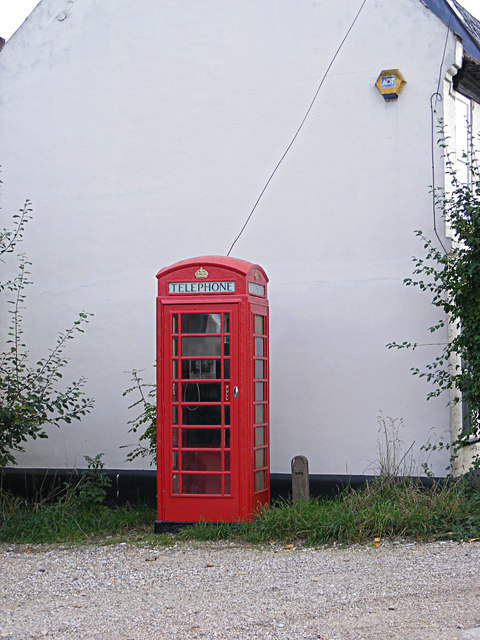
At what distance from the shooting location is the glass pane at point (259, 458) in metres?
8.70

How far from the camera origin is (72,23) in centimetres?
1088

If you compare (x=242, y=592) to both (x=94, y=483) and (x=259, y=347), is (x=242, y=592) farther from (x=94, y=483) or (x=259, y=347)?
(x=94, y=483)

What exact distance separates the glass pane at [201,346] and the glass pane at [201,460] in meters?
0.95

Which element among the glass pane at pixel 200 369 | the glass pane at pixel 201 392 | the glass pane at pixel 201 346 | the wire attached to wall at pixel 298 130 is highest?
the wire attached to wall at pixel 298 130

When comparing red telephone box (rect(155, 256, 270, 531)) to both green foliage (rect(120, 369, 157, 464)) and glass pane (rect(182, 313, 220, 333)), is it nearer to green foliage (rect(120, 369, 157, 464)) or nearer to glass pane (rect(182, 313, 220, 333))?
glass pane (rect(182, 313, 220, 333))

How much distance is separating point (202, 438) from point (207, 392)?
17.8 inches

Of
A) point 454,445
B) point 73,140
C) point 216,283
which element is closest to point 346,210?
point 216,283

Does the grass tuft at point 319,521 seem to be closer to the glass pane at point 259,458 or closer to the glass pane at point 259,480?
the glass pane at point 259,480

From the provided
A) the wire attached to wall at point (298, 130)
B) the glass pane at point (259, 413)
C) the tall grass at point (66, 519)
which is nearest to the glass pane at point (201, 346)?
the glass pane at point (259, 413)

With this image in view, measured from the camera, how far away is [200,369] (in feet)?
28.0

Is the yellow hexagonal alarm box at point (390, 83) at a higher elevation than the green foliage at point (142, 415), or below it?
higher

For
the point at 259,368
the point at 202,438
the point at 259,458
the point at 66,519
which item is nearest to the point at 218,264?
the point at 259,368

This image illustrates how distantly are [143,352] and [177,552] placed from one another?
2879 millimetres

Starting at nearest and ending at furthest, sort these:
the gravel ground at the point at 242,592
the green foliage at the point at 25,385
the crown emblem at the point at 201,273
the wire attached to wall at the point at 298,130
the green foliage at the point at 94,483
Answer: the gravel ground at the point at 242,592 < the crown emblem at the point at 201,273 < the green foliage at the point at 25,385 < the wire attached to wall at the point at 298,130 < the green foliage at the point at 94,483
